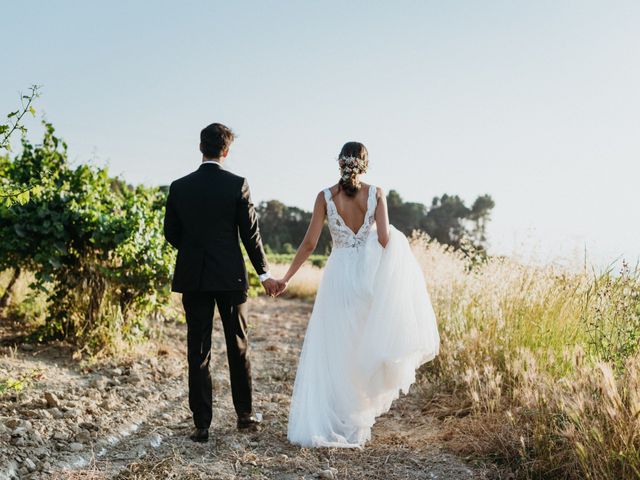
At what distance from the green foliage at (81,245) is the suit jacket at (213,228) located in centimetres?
236

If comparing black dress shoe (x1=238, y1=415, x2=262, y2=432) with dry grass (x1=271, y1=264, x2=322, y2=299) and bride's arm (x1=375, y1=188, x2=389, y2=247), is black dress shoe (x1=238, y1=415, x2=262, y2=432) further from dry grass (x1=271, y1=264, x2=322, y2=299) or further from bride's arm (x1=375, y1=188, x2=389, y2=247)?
dry grass (x1=271, y1=264, x2=322, y2=299)

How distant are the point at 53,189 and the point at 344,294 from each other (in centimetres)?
395

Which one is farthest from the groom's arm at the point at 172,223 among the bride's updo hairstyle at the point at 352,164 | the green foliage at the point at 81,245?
the green foliage at the point at 81,245

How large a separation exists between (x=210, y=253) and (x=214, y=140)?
894 mm

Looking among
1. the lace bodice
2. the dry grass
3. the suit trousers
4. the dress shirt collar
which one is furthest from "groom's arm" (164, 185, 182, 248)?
the dry grass

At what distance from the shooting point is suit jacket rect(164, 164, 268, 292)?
15.0 ft

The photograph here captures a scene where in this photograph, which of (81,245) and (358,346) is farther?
(81,245)

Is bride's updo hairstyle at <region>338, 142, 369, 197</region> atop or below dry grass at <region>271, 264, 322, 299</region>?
atop

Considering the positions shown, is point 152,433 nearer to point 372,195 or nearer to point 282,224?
point 372,195

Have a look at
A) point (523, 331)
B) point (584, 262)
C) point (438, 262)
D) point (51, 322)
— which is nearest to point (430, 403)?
point (523, 331)

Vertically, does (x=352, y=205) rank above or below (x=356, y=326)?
above

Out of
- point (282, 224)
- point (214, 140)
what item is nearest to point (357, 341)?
point (214, 140)

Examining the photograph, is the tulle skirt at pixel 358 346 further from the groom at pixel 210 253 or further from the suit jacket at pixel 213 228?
the suit jacket at pixel 213 228

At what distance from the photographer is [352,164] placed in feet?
15.6
